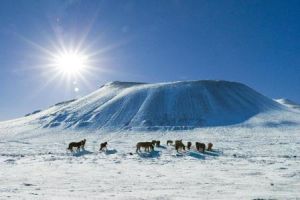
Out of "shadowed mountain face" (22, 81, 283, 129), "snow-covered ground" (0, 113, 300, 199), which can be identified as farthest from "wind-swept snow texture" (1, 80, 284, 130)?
"snow-covered ground" (0, 113, 300, 199)

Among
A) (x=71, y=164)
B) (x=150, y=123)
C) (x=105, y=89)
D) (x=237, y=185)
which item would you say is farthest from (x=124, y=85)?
(x=237, y=185)

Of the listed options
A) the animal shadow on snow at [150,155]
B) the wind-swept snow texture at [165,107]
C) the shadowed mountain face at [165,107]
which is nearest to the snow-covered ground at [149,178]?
the animal shadow on snow at [150,155]

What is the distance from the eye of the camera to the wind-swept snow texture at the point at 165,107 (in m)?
96.3

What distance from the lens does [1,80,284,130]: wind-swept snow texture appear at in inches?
3792

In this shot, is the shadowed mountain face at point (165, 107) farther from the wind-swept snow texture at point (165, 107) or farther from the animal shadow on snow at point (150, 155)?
the animal shadow on snow at point (150, 155)

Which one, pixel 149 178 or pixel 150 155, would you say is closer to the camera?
pixel 149 178

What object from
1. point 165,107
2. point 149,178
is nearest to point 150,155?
point 149,178

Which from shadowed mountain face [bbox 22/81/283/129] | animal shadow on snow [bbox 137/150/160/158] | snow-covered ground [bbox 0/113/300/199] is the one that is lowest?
snow-covered ground [bbox 0/113/300/199]

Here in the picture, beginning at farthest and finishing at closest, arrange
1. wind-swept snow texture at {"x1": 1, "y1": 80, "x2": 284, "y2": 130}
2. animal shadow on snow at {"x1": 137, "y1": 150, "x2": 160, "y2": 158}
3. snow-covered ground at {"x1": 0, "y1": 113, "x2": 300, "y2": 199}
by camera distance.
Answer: wind-swept snow texture at {"x1": 1, "y1": 80, "x2": 284, "y2": 130} < animal shadow on snow at {"x1": 137, "y1": 150, "x2": 160, "y2": 158} < snow-covered ground at {"x1": 0, "y1": 113, "x2": 300, "y2": 199}

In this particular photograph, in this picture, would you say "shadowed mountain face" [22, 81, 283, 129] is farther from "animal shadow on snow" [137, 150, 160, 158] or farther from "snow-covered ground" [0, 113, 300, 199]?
"snow-covered ground" [0, 113, 300, 199]

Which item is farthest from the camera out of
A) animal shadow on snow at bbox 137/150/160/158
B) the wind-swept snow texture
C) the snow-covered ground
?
the wind-swept snow texture

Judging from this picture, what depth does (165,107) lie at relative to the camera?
364ft

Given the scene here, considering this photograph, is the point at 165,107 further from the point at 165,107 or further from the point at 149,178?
the point at 149,178

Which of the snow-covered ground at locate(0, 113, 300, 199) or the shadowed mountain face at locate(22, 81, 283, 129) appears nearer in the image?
the snow-covered ground at locate(0, 113, 300, 199)
